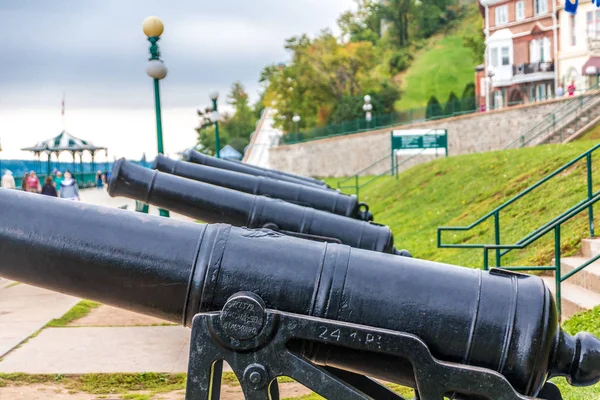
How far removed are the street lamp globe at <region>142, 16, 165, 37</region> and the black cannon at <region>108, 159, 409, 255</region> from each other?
6656mm

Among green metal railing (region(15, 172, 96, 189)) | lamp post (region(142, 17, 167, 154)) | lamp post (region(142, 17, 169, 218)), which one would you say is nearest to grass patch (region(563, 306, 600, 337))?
lamp post (region(142, 17, 169, 218))

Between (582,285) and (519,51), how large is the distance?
5530cm

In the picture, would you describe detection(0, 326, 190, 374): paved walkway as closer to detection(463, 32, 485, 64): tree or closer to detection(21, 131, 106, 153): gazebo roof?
detection(21, 131, 106, 153): gazebo roof

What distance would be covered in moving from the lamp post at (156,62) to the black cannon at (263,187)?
15.8 feet

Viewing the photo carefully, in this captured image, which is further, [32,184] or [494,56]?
[494,56]

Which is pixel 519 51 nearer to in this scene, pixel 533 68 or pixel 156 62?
pixel 533 68

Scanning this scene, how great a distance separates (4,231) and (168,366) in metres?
3.88

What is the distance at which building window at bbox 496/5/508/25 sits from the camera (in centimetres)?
6456

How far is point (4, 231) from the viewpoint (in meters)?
3.93

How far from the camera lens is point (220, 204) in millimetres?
8992

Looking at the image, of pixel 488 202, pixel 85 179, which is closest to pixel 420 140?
pixel 488 202

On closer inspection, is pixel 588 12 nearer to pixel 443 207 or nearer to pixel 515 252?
pixel 443 207

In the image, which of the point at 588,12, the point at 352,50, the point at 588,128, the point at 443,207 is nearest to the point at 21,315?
the point at 443,207

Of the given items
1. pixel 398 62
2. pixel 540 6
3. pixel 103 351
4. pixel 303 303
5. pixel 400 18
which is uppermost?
pixel 400 18
